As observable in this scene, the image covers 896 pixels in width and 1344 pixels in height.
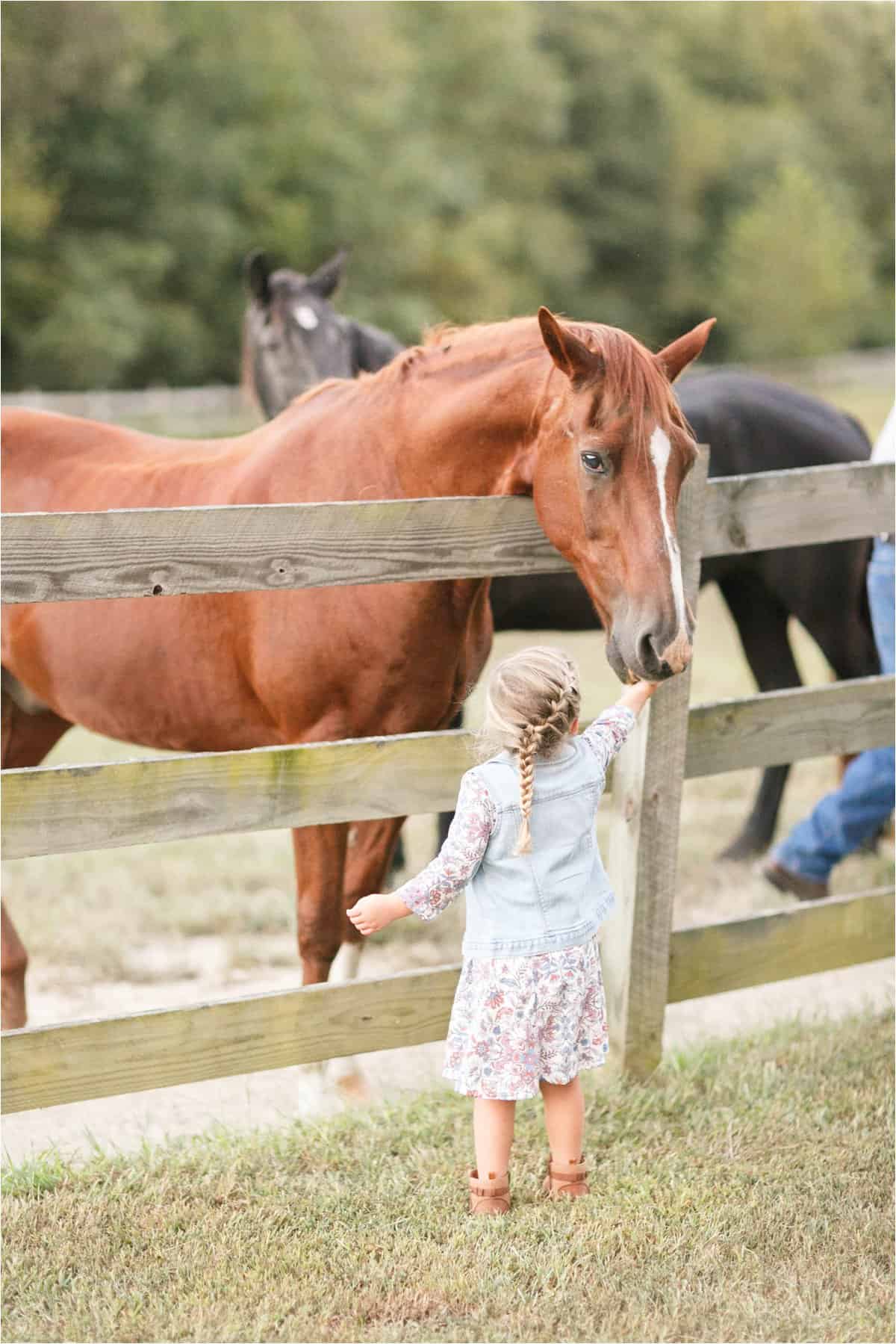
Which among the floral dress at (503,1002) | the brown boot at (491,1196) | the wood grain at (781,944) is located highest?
the floral dress at (503,1002)

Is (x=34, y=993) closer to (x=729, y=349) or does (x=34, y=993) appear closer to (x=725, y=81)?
(x=729, y=349)

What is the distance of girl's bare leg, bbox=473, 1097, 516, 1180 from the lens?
2.87m

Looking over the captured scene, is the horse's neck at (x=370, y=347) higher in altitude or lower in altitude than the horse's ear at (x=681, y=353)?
lower

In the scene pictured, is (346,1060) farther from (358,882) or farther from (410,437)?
(410,437)

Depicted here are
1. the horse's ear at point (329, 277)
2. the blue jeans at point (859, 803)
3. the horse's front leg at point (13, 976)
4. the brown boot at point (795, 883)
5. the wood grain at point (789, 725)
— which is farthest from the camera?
the horse's ear at point (329, 277)

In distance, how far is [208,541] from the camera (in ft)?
9.55

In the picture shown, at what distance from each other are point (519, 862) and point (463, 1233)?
77 centimetres

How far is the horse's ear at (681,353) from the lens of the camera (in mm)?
3252

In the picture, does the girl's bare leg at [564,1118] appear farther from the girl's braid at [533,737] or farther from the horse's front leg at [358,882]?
the horse's front leg at [358,882]

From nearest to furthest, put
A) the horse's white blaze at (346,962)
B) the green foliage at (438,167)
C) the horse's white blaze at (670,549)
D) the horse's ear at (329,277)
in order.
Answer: the horse's white blaze at (670,549), the horse's white blaze at (346,962), the horse's ear at (329,277), the green foliage at (438,167)

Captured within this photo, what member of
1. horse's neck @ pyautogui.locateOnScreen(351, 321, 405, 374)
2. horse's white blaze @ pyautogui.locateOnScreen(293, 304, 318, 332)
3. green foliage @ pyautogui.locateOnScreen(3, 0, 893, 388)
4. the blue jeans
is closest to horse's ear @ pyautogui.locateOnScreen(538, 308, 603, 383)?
the blue jeans

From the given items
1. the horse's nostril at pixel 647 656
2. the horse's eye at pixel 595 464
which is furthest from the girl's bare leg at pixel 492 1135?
the horse's eye at pixel 595 464

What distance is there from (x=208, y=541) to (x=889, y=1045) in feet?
7.89

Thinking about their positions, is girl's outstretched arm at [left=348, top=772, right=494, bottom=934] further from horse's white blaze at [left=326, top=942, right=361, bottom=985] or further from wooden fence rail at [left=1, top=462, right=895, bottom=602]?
horse's white blaze at [left=326, top=942, right=361, bottom=985]
